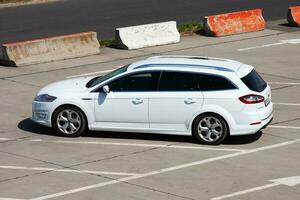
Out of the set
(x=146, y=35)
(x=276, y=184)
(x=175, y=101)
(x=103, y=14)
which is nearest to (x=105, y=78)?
(x=175, y=101)

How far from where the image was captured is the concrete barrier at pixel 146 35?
2614 cm

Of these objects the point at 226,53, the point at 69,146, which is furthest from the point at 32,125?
the point at 226,53

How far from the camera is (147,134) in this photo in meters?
17.5

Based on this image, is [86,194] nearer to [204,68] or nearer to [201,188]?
[201,188]

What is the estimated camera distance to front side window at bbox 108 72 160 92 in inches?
662

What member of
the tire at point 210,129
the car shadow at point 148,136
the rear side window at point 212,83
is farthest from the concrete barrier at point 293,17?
the tire at point 210,129

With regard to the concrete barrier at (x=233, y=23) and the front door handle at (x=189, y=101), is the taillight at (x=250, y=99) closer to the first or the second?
the front door handle at (x=189, y=101)

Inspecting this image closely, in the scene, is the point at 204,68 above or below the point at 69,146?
above

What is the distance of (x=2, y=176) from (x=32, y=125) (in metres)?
3.50

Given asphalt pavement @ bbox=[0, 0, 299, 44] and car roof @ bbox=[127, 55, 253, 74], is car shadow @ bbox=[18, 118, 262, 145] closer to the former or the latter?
car roof @ bbox=[127, 55, 253, 74]

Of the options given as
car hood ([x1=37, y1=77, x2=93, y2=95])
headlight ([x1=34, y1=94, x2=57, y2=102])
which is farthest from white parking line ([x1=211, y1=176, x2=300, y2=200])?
headlight ([x1=34, y1=94, x2=57, y2=102])

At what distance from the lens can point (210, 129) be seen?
1659 centimetres

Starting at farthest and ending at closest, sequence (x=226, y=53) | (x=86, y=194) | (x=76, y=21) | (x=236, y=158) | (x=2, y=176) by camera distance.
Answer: (x=76, y=21) < (x=226, y=53) < (x=236, y=158) < (x=2, y=176) < (x=86, y=194)

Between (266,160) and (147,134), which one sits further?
(147,134)
